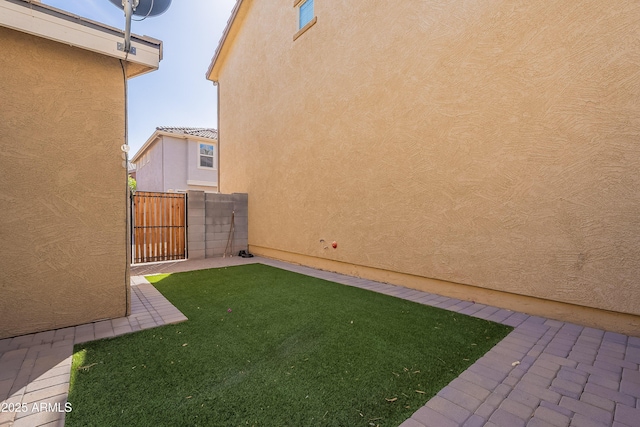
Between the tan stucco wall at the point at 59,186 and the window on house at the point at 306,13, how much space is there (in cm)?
611

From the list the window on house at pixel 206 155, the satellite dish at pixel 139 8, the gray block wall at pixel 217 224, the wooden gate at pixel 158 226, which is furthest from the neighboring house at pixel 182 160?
the satellite dish at pixel 139 8

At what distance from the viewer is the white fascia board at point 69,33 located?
2979mm

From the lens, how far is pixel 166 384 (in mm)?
2359

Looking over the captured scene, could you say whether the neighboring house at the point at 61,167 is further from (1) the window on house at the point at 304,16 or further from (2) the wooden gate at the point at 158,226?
(1) the window on house at the point at 304,16

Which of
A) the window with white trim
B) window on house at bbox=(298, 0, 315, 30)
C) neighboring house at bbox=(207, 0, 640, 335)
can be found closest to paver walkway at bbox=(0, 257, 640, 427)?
neighboring house at bbox=(207, 0, 640, 335)

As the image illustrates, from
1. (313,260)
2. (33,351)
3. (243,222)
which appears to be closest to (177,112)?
(243,222)

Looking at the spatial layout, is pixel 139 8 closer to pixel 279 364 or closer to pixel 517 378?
pixel 279 364

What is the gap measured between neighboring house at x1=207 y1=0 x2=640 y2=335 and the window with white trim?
11.8 m

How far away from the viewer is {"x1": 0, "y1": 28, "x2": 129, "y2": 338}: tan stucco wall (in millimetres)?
3174

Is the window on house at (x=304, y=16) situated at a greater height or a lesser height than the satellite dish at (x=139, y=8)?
greater

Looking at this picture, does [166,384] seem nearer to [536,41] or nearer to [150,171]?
[536,41]

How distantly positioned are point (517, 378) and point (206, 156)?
744 inches

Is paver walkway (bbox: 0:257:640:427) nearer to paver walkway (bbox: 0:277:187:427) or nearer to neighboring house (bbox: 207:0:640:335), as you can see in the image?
paver walkway (bbox: 0:277:187:427)

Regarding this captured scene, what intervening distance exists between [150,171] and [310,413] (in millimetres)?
21954
